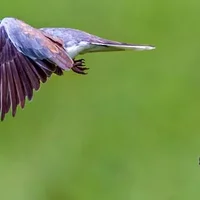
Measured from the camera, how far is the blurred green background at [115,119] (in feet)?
23.0

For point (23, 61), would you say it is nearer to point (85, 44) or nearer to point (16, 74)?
point (16, 74)

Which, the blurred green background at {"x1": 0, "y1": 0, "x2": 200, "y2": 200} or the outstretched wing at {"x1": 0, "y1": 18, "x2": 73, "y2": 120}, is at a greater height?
the outstretched wing at {"x1": 0, "y1": 18, "x2": 73, "y2": 120}

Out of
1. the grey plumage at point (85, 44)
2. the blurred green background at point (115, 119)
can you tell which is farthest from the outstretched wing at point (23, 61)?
the blurred green background at point (115, 119)

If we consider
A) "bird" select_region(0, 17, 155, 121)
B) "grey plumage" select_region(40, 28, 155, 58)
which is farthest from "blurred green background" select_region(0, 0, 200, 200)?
"bird" select_region(0, 17, 155, 121)

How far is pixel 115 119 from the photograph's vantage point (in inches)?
300

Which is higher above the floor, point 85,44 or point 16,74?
point 85,44

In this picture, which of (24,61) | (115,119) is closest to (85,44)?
(24,61)

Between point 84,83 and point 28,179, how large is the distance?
3.85 feet

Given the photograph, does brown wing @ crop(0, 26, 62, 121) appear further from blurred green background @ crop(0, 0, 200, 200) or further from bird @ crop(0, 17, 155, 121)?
blurred green background @ crop(0, 0, 200, 200)

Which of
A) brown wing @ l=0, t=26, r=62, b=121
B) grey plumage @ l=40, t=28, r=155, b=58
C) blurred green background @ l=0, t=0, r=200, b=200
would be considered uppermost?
grey plumage @ l=40, t=28, r=155, b=58

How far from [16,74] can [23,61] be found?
0.06 meters

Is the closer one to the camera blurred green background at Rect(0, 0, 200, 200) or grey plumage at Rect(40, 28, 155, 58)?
grey plumage at Rect(40, 28, 155, 58)

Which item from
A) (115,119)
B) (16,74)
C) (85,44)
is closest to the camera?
(16,74)

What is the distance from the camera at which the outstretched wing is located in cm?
475
